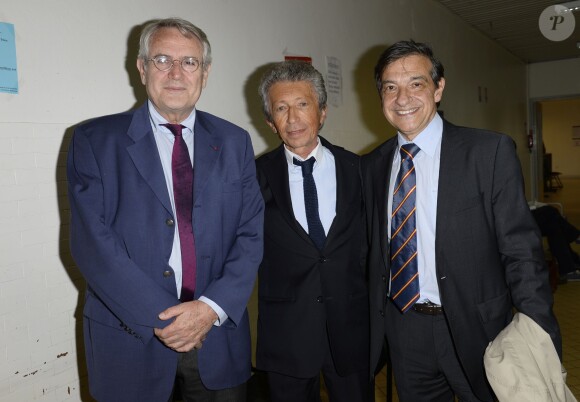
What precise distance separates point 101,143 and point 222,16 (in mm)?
2004

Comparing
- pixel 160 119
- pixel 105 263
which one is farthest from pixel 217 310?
pixel 160 119

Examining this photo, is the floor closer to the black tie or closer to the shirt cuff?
the black tie

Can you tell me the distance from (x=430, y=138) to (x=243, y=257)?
84cm

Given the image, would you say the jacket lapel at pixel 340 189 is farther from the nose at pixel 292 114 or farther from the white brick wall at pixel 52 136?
the white brick wall at pixel 52 136

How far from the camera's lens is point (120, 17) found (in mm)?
2652

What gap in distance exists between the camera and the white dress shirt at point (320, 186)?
2.08 metres

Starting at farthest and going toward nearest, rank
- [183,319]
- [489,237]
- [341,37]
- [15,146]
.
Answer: [341,37], [15,146], [489,237], [183,319]

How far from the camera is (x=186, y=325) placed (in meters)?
1.60

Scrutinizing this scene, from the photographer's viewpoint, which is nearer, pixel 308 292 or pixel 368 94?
pixel 308 292

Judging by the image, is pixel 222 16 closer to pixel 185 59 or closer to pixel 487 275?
pixel 185 59

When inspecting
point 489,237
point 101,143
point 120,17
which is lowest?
point 489,237

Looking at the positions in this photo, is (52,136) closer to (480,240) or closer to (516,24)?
(480,240)

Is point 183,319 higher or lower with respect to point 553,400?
higher

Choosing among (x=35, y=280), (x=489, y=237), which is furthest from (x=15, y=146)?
(x=489, y=237)
